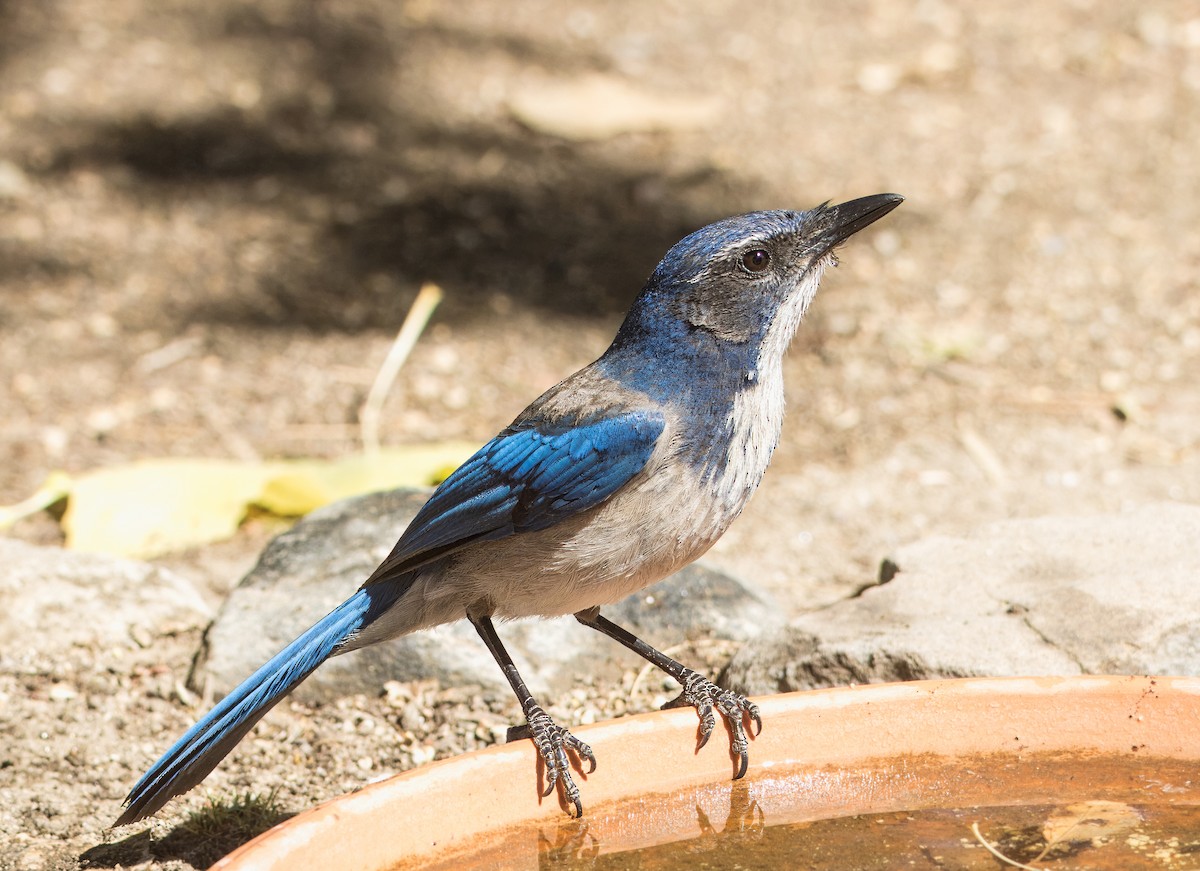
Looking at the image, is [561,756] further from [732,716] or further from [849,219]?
[849,219]

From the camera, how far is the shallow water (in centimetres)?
324

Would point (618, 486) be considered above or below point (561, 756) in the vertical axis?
above

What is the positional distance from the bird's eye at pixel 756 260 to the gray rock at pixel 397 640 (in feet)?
4.75

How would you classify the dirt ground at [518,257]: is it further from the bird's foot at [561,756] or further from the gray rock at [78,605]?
the bird's foot at [561,756]

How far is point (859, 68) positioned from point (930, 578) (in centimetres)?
685

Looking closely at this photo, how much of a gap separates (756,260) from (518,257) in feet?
16.3

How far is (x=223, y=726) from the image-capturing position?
364cm

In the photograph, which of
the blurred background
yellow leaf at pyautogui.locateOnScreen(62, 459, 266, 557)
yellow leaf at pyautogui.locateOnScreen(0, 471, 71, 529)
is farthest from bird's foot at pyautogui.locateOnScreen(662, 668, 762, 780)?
yellow leaf at pyautogui.locateOnScreen(0, 471, 71, 529)

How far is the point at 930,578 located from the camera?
4.61 metres

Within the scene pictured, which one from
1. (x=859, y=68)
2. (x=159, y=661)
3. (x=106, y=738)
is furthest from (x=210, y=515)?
(x=859, y=68)

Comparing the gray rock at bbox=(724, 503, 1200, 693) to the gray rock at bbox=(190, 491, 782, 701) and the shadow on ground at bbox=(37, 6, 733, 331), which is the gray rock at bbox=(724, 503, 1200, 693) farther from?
the shadow on ground at bbox=(37, 6, 733, 331)

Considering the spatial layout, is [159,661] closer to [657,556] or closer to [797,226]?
[657,556]

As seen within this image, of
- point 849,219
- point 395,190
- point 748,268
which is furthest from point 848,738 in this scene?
point 395,190

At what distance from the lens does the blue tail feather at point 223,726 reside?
3607 millimetres
